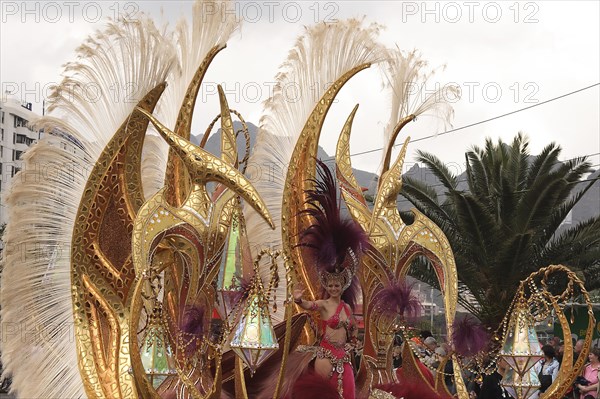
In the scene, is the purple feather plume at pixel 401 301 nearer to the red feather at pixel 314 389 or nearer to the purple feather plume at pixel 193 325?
the red feather at pixel 314 389

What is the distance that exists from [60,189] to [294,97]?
199 cm

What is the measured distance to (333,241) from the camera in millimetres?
6016

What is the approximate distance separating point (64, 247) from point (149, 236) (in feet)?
2.92

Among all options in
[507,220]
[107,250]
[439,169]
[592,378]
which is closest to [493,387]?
[592,378]

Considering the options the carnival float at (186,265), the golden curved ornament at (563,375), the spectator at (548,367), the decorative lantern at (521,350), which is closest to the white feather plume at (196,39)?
the carnival float at (186,265)

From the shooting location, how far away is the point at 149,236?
18.4ft

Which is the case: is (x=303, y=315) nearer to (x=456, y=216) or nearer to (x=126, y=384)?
(x=126, y=384)

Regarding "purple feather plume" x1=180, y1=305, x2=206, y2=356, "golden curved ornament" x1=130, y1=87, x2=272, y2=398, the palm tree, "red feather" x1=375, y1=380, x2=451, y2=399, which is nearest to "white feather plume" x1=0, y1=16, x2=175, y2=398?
"golden curved ornament" x1=130, y1=87, x2=272, y2=398

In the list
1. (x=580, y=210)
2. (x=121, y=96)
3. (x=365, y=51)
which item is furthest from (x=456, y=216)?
(x=580, y=210)

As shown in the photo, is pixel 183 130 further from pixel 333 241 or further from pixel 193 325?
pixel 193 325

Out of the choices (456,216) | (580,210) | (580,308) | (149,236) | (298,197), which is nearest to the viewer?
(149,236)

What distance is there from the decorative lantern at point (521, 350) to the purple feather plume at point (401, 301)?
635 mm

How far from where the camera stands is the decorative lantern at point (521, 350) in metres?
6.08

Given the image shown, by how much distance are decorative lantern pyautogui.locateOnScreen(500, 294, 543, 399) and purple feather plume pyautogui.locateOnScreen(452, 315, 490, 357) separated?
0.51 feet
